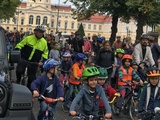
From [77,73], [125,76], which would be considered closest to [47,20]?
[77,73]

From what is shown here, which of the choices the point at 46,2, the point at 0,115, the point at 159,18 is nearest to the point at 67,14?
the point at 46,2

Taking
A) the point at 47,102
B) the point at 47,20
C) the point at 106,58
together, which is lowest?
the point at 47,102

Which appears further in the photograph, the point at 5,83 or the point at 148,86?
the point at 148,86

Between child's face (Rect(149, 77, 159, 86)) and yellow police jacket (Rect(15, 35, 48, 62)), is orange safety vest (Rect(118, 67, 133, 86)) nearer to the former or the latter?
yellow police jacket (Rect(15, 35, 48, 62))

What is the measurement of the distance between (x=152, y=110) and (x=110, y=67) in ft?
18.2

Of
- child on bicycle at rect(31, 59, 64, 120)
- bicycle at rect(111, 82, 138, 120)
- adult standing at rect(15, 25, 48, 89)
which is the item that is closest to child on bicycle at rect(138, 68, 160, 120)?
child on bicycle at rect(31, 59, 64, 120)

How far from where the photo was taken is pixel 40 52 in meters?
8.91

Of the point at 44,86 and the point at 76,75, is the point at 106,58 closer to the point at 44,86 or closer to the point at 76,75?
the point at 76,75

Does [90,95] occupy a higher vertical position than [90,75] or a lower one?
lower

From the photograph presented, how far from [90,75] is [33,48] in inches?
152

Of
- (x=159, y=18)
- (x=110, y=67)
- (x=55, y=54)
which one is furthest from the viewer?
(x=159, y=18)

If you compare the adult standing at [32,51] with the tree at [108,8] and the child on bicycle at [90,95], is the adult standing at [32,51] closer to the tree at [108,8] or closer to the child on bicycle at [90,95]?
the child on bicycle at [90,95]

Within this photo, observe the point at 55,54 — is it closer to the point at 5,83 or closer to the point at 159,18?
the point at 5,83

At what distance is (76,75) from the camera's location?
9.38 metres
